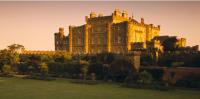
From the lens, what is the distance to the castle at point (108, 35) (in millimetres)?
64812

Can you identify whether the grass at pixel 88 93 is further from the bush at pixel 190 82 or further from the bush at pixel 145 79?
the bush at pixel 145 79

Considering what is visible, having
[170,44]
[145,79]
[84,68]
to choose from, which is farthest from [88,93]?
[170,44]

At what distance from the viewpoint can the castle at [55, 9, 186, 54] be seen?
213ft

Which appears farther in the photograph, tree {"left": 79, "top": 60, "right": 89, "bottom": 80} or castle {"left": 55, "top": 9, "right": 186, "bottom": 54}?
castle {"left": 55, "top": 9, "right": 186, "bottom": 54}

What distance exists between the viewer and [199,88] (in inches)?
1309

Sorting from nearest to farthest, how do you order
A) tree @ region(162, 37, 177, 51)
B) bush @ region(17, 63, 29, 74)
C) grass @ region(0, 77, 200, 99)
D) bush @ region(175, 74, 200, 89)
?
grass @ region(0, 77, 200, 99) → bush @ region(175, 74, 200, 89) → bush @ region(17, 63, 29, 74) → tree @ region(162, 37, 177, 51)

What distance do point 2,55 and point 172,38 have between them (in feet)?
121

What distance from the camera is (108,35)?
6812 centimetres

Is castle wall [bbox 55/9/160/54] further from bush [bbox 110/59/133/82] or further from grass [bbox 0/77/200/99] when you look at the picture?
grass [bbox 0/77/200/99]

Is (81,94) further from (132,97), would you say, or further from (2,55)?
(2,55)

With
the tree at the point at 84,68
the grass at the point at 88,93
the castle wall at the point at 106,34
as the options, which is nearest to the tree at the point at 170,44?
the castle wall at the point at 106,34

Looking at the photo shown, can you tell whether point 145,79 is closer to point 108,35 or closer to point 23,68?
point 23,68

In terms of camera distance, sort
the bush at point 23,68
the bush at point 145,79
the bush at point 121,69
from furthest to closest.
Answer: the bush at point 23,68
the bush at point 121,69
the bush at point 145,79

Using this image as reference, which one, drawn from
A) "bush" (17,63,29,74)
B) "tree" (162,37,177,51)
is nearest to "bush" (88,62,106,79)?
"bush" (17,63,29,74)
